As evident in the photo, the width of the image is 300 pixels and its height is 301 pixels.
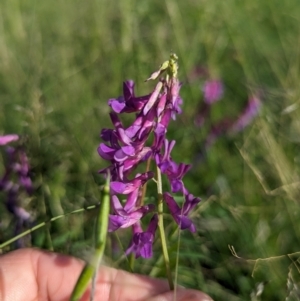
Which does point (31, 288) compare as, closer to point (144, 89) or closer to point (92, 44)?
point (144, 89)

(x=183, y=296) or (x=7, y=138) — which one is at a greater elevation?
(x=7, y=138)

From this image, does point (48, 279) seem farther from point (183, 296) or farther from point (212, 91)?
point (212, 91)

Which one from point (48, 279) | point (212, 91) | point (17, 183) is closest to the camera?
point (48, 279)

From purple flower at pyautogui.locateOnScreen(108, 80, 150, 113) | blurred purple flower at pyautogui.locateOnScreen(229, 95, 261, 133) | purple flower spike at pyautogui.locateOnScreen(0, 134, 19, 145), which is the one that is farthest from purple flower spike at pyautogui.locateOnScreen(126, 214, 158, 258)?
blurred purple flower at pyautogui.locateOnScreen(229, 95, 261, 133)

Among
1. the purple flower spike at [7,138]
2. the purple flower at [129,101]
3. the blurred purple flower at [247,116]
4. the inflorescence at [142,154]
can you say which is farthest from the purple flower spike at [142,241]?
the blurred purple flower at [247,116]

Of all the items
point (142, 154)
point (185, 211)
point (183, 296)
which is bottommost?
point (183, 296)

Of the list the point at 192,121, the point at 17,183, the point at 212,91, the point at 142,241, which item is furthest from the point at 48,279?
the point at 212,91

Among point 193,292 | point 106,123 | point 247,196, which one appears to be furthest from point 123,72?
point 193,292
